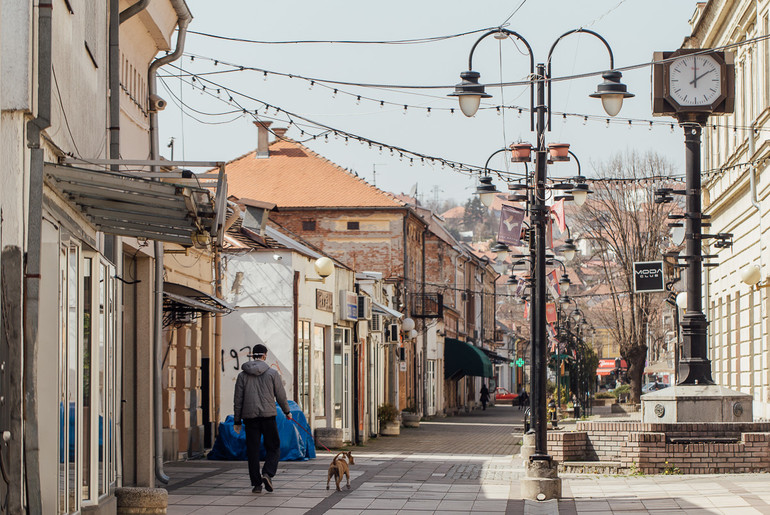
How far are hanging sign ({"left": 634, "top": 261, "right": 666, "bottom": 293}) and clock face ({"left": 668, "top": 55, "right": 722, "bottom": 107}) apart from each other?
3.79m

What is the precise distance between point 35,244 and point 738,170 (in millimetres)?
24614

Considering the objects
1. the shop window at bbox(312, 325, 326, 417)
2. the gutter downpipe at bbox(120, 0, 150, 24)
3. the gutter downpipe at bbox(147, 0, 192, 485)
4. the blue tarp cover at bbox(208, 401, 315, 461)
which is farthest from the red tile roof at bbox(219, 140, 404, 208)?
the gutter downpipe at bbox(120, 0, 150, 24)

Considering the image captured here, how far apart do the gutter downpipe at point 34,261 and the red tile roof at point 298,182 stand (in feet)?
120

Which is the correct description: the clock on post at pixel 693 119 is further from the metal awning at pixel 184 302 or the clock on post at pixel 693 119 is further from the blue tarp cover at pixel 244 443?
the metal awning at pixel 184 302

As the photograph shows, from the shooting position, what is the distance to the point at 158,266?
15.4 metres

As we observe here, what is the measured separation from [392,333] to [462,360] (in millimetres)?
18086

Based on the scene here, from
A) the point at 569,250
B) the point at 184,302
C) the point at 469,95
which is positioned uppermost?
the point at 469,95

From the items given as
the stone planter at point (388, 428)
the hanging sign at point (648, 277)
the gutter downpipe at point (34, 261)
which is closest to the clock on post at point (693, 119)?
the hanging sign at point (648, 277)

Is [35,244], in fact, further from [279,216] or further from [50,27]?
[279,216]

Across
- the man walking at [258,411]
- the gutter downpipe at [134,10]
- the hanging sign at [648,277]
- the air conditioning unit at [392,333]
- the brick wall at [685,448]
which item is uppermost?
the gutter downpipe at [134,10]

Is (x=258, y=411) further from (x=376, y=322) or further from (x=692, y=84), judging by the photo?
(x=376, y=322)

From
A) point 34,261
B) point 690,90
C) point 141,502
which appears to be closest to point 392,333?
point 690,90

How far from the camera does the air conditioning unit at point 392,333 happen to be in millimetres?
36406

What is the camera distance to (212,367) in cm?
2303
